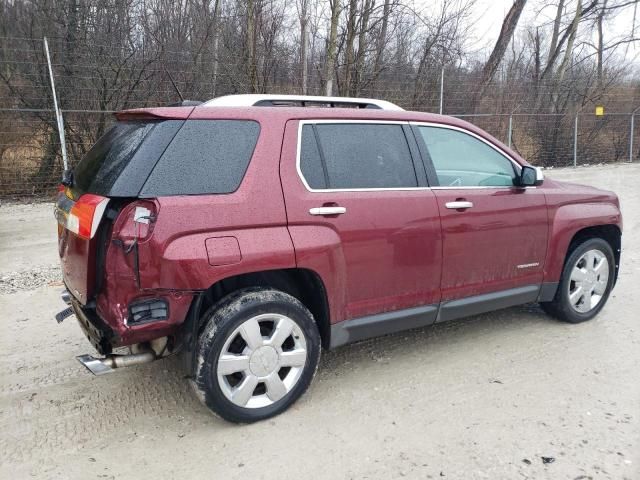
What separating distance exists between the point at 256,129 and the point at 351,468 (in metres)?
1.94

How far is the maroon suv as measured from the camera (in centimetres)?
279

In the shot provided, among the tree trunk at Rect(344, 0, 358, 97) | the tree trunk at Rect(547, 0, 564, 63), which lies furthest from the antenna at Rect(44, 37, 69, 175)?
the tree trunk at Rect(547, 0, 564, 63)

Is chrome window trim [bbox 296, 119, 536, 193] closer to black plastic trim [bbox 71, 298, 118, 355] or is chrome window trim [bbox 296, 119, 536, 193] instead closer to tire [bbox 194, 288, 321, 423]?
tire [bbox 194, 288, 321, 423]

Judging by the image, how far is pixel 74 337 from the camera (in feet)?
14.0

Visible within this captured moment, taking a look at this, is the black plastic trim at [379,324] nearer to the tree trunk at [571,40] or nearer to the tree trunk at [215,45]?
the tree trunk at [215,45]

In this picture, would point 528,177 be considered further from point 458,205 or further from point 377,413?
point 377,413

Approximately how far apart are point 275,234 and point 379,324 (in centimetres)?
100

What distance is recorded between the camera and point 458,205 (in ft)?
12.2

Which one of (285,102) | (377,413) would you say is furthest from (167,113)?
(377,413)

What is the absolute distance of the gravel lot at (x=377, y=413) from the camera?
2.73 metres

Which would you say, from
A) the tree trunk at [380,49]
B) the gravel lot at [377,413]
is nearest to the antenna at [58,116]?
the gravel lot at [377,413]

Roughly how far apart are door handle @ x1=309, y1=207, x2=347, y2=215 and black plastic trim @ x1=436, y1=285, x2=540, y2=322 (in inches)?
44.0

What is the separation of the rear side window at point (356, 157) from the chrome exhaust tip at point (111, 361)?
1.38 metres

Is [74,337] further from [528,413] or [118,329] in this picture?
[528,413]
